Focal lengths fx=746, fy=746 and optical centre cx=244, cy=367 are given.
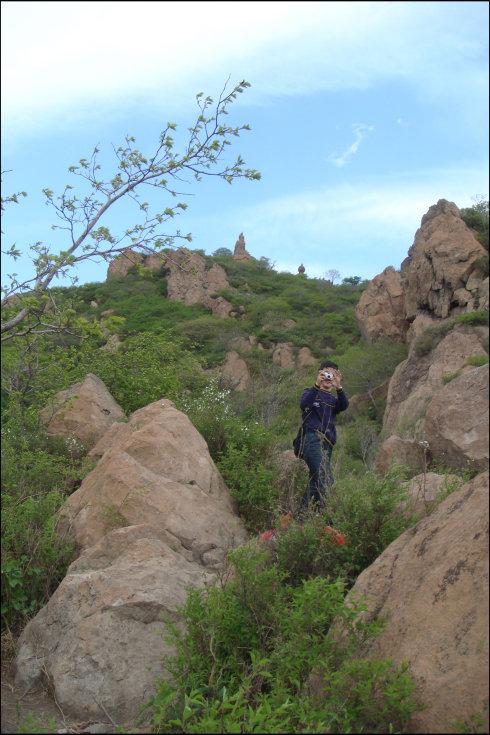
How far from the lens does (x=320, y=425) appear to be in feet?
20.3

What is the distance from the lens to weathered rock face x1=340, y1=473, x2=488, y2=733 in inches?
123

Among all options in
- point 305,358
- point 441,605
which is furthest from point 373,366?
point 441,605

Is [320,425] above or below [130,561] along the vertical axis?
above

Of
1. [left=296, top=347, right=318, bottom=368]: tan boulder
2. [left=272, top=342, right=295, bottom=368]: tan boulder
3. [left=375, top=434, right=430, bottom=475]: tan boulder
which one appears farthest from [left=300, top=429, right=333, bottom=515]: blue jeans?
[left=296, top=347, right=318, bottom=368]: tan boulder

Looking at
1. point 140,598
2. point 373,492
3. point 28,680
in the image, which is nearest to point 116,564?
point 140,598

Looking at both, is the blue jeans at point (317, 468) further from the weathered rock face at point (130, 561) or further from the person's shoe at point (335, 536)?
the weathered rock face at point (130, 561)

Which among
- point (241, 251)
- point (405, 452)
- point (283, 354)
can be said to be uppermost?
point (241, 251)

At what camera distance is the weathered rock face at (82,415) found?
25.6 feet

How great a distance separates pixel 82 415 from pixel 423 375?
12793 millimetres

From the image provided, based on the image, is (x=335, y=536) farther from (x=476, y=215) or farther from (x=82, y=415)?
(x=476, y=215)

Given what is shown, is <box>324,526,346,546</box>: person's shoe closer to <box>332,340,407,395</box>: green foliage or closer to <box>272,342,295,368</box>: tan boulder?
<box>332,340,407,395</box>: green foliage

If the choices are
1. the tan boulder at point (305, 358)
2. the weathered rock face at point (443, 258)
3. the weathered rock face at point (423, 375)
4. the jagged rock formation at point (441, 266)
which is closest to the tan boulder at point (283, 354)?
the tan boulder at point (305, 358)

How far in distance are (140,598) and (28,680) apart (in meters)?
0.78

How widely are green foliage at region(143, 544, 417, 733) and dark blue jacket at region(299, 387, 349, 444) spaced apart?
1795 mm
